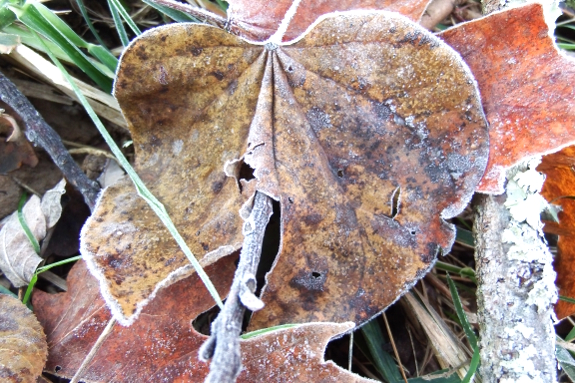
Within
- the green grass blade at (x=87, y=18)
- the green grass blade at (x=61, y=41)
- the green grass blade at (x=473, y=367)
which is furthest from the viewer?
the green grass blade at (x=87, y=18)

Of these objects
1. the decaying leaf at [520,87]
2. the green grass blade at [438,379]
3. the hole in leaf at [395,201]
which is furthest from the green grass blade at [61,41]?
the green grass blade at [438,379]

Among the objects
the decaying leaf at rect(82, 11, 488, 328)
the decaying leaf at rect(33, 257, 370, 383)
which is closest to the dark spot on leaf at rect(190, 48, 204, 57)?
the decaying leaf at rect(82, 11, 488, 328)

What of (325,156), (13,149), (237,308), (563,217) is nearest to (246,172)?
(325,156)

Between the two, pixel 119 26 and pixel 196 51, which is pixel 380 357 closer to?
pixel 196 51

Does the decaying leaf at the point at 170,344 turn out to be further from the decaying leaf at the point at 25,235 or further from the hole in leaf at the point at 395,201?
the hole in leaf at the point at 395,201

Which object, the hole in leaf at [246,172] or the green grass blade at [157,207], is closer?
the green grass blade at [157,207]

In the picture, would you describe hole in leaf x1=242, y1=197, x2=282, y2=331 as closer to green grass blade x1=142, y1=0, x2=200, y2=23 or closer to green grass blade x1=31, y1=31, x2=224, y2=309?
green grass blade x1=31, y1=31, x2=224, y2=309
